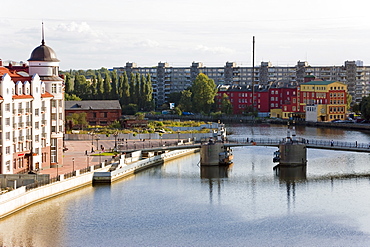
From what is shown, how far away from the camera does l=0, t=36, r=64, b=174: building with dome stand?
5197 cm

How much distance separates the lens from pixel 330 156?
240 ft

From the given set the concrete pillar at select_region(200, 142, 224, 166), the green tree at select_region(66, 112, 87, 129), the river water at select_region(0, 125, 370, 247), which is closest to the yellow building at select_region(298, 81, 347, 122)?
the green tree at select_region(66, 112, 87, 129)

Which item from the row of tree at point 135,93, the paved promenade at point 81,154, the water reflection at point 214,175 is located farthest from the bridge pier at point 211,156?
the row of tree at point 135,93

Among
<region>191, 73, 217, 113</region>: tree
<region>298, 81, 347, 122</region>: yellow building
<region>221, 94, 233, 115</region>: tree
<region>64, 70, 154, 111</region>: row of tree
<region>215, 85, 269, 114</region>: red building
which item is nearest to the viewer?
<region>298, 81, 347, 122</region>: yellow building

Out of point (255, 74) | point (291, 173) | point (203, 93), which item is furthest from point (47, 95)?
point (255, 74)

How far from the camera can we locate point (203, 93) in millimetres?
137750

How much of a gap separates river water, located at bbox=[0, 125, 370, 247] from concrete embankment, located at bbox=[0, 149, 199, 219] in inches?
22.5

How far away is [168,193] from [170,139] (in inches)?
1204

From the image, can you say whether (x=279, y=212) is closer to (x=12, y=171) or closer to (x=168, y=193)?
(x=168, y=193)

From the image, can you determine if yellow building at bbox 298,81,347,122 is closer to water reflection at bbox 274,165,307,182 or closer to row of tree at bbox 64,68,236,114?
row of tree at bbox 64,68,236,114

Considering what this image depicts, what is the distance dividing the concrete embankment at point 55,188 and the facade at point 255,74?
3616 inches

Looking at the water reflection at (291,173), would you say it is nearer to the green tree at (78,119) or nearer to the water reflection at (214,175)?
the water reflection at (214,175)

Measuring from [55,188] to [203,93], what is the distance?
8864 centimetres

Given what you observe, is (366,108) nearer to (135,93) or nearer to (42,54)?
(135,93)
